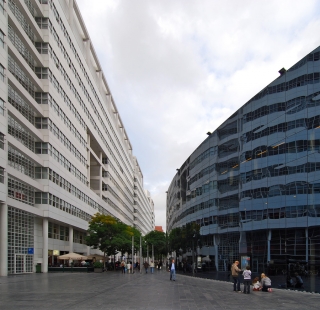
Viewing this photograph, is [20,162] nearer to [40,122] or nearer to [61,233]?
[40,122]

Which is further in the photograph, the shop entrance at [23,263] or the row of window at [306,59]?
the shop entrance at [23,263]

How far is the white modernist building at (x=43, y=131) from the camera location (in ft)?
154

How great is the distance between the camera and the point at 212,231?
48.8m

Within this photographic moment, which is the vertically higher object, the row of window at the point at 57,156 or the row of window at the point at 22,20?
the row of window at the point at 22,20

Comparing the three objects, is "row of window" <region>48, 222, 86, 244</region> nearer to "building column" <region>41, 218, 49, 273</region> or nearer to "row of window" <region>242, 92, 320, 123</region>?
"building column" <region>41, 218, 49, 273</region>

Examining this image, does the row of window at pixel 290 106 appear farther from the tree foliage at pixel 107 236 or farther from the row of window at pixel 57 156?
the tree foliage at pixel 107 236

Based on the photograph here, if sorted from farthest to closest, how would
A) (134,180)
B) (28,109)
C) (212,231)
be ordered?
1. (134,180)
2. (28,109)
3. (212,231)

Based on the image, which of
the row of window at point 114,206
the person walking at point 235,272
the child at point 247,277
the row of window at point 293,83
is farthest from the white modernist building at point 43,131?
the child at point 247,277

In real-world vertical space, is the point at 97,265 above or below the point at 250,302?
below

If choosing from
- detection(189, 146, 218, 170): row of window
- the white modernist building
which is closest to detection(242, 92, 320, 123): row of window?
detection(189, 146, 218, 170): row of window

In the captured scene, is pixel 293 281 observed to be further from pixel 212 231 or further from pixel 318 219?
pixel 212 231

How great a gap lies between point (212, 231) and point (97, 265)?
1917 centimetres

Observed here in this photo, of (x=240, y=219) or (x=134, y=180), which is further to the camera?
(x=134, y=180)

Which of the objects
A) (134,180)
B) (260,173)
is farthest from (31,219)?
(134,180)
